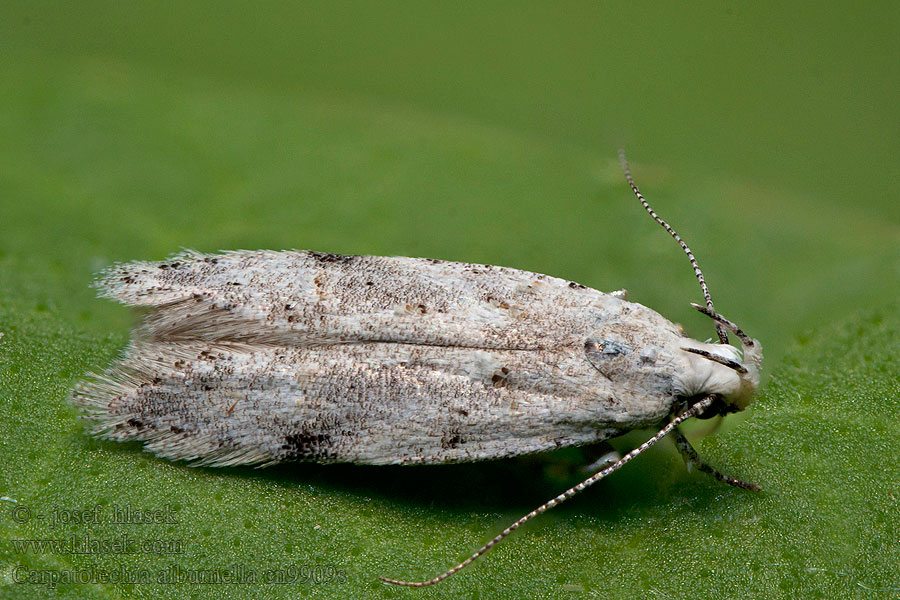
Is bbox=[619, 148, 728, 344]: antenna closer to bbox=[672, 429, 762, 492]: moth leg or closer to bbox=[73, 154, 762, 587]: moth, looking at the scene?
bbox=[73, 154, 762, 587]: moth

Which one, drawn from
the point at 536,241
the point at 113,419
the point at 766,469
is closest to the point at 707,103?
the point at 536,241

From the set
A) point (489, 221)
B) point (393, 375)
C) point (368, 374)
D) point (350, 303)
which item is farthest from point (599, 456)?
point (489, 221)

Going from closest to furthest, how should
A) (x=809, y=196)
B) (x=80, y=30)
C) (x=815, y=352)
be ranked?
(x=815, y=352)
(x=809, y=196)
(x=80, y=30)

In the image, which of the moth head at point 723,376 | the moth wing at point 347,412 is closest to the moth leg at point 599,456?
the moth wing at point 347,412

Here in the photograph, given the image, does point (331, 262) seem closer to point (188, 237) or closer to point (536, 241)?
point (188, 237)

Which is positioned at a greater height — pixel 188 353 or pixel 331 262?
pixel 331 262

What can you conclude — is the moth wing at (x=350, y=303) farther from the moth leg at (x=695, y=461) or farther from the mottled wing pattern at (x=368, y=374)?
the moth leg at (x=695, y=461)

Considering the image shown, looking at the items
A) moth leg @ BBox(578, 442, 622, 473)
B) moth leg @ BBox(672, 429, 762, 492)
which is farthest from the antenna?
moth leg @ BBox(578, 442, 622, 473)
